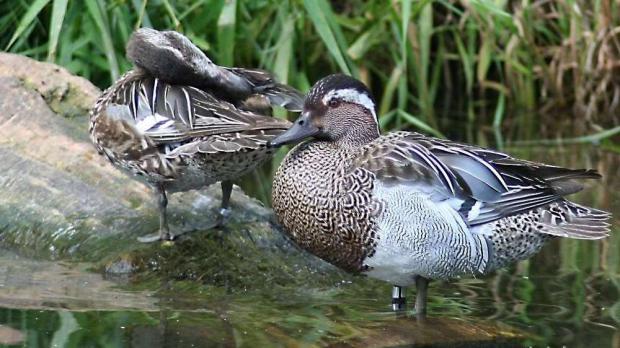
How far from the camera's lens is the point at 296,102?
209 inches

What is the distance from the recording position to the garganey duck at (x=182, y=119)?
497cm

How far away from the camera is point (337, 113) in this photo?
4.93 m

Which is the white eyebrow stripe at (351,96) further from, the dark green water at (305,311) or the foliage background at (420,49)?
the foliage background at (420,49)

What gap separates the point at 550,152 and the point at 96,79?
2.77 m

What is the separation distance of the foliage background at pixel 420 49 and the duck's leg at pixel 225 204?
3.86ft

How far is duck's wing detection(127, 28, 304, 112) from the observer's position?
519cm

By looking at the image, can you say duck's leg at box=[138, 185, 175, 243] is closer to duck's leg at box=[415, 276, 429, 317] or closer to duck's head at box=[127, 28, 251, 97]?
duck's head at box=[127, 28, 251, 97]

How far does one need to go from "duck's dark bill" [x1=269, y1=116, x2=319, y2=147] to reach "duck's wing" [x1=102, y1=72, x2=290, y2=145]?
0.12m

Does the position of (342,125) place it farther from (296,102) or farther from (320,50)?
(320,50)

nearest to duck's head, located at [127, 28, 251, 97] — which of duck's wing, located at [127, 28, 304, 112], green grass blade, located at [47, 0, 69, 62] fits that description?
duck's wing, located at [127, 28, 304, 112]

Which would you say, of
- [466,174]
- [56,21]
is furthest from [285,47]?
[466,174]

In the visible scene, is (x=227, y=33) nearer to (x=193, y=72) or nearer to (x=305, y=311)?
(x=193, y=72)

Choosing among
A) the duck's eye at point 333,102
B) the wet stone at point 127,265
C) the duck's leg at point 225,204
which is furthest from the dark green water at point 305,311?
the duck's eye at point 333,102

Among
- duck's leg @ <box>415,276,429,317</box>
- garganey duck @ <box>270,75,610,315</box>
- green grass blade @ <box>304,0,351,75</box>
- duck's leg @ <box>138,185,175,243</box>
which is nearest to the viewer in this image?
garganey duck @ <box>270,75,610,315</box>
